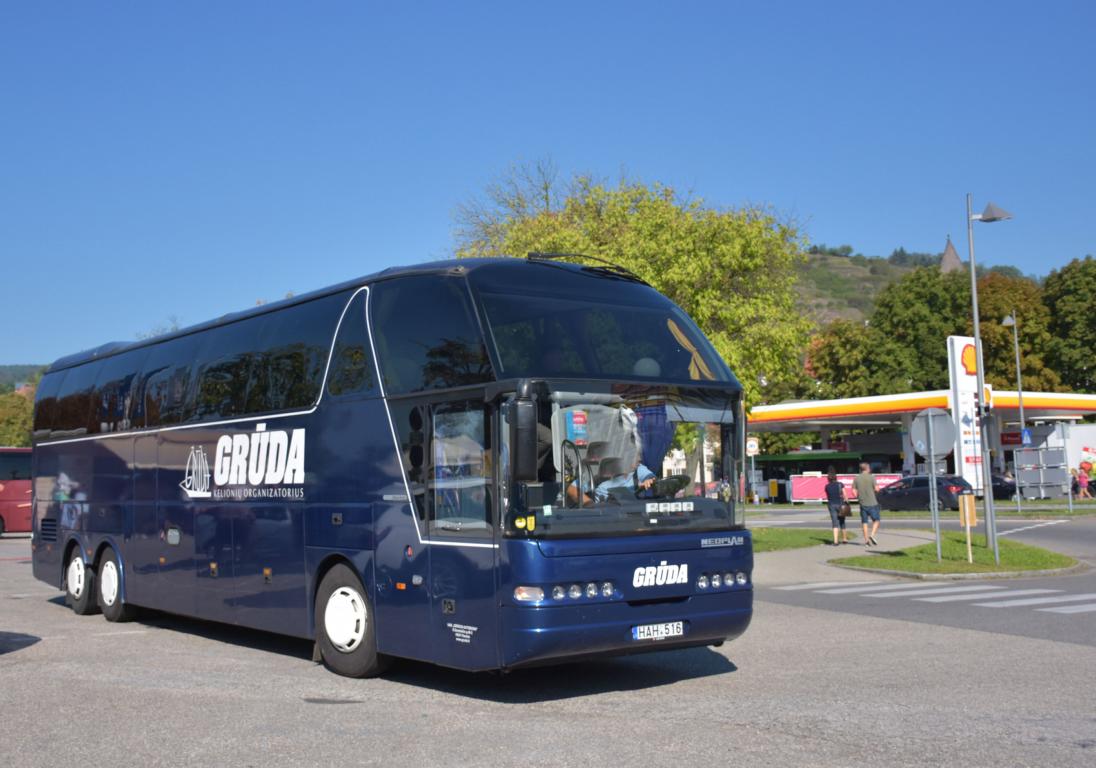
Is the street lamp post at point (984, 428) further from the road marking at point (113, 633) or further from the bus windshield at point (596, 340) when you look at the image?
the road marking at point (113, 633)

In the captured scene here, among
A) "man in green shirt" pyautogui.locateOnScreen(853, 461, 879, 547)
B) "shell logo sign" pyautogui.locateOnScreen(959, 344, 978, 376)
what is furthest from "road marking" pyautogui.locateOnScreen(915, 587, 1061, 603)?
"shell logo sign" pyautogui.locateOnScreen(959, 344, 978, 376)

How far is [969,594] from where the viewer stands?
18.5 m

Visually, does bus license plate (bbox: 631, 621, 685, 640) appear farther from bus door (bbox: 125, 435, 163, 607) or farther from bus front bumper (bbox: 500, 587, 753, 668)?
bus door (bbox: 125, 435, 163, 607)

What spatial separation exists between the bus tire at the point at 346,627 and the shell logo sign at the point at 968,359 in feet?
86.5

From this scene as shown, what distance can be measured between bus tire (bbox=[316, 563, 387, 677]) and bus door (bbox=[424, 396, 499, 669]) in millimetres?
1099

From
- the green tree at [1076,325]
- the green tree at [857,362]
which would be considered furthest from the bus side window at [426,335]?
the green tree at [1076,325]

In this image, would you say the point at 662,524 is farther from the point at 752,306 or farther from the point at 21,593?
the point at 752,306

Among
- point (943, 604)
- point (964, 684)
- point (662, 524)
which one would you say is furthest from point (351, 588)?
point (943, 604)

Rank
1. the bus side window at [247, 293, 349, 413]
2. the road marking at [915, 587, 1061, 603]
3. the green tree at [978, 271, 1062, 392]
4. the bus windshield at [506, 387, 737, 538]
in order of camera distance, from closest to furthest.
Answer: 1. the bus windshield at [506, 387, 737, 538]
2. the bus side window at [247, 293, 349, 413]
3. the road marking at [915, 587, 1061, 603]
4. the green tree at [978, 271, 1062, 392]

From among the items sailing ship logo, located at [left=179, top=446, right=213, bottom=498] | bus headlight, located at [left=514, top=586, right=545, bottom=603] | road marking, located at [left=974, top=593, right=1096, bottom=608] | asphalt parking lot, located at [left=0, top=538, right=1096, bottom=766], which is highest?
sailing ship logo, located at [left=179, top=446, right=213, bottom=498]

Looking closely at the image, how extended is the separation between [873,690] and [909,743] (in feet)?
6.85

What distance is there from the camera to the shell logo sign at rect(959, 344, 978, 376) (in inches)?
1344

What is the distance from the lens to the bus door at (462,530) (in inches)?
359

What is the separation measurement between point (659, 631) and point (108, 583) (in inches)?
365
